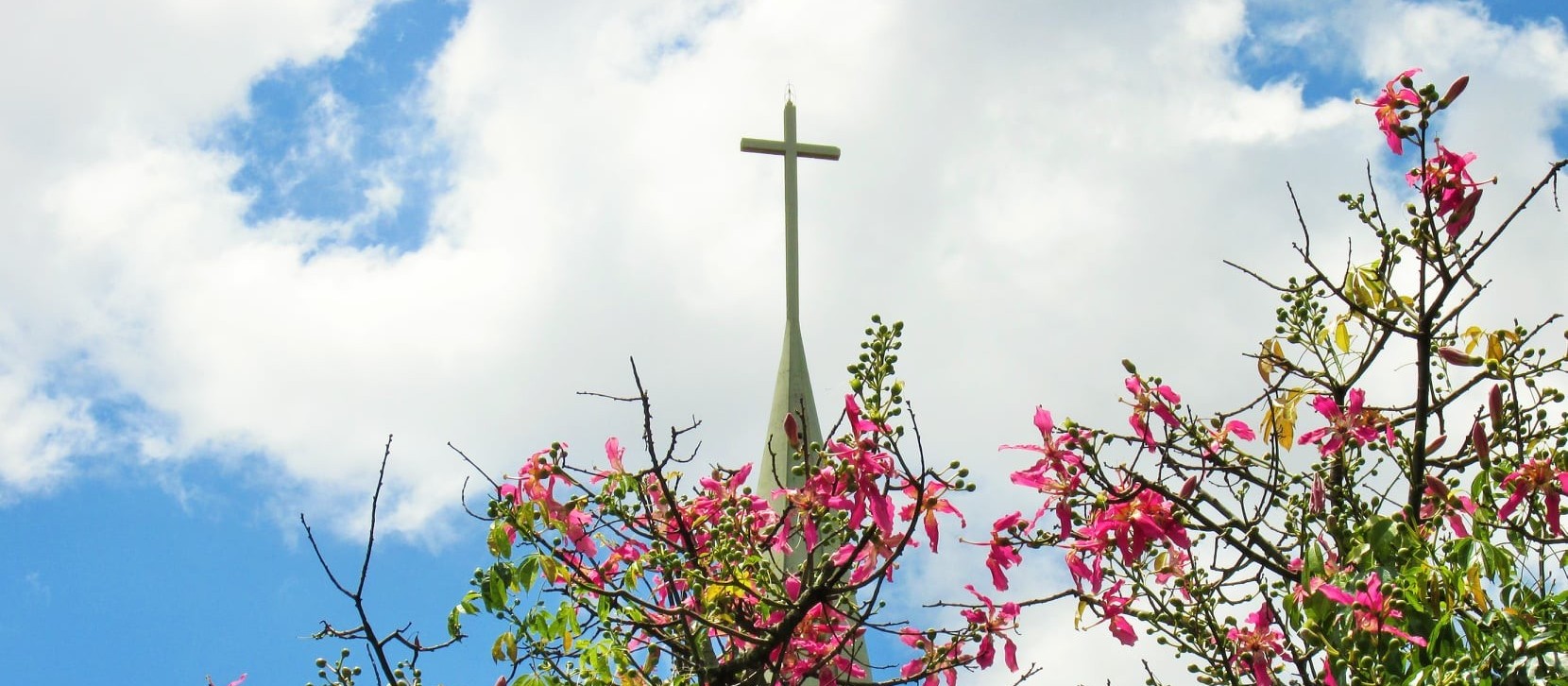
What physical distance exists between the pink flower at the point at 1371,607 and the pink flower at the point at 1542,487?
61 cm

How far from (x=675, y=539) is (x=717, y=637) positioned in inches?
11.8

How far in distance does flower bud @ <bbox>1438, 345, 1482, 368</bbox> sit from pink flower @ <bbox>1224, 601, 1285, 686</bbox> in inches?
31.2

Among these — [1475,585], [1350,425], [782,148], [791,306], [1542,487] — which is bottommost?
[1475,585]

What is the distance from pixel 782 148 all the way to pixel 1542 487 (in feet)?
20.2

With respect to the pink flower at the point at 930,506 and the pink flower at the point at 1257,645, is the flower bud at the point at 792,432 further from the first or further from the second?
the pink flower at the point at 1257,645

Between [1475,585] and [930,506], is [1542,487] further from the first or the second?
[930,506]

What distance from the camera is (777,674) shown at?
3.82m

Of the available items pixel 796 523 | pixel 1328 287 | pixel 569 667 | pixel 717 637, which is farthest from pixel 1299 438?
pixel 569 667

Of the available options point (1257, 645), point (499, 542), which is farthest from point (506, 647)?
point (1257, 645)

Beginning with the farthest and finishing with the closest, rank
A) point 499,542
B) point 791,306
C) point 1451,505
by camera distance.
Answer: point 791,306 < point 499,542 < point 1451,505

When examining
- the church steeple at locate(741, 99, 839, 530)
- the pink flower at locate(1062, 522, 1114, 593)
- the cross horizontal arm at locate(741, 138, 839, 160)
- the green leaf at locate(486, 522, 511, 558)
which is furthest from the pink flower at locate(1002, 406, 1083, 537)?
the cross horizontal arm at locate(741, 138, 839, 160)

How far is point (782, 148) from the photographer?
9227 millimetres

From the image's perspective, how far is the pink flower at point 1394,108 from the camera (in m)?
3.72

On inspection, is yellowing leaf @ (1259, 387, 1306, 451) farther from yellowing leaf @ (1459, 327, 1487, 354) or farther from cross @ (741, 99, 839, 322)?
cross @ (741, 99, 839, 322)
